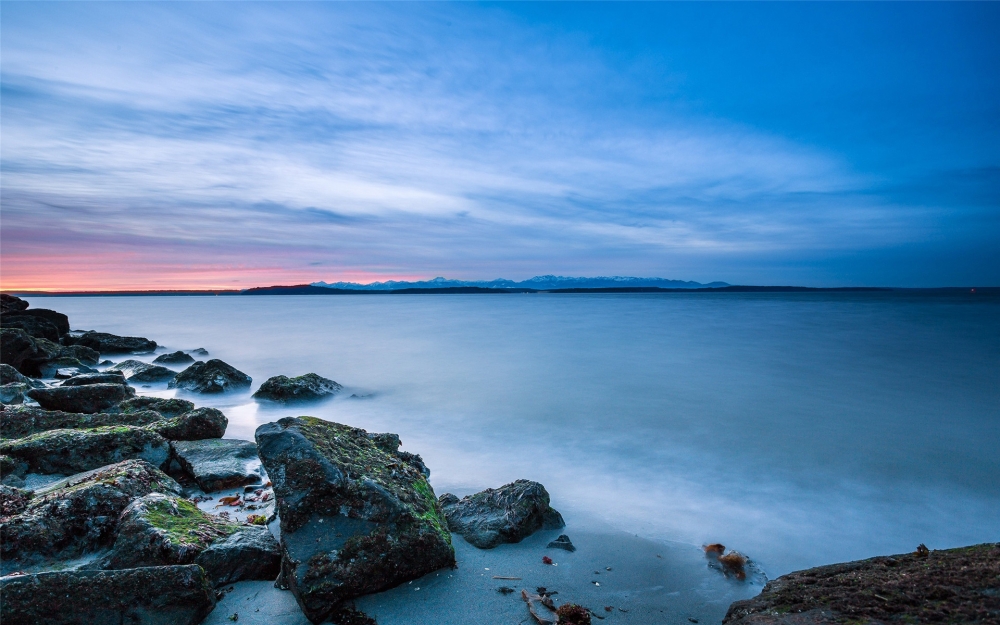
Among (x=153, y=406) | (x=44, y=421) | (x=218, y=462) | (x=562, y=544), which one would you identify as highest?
(x=44, y=421)

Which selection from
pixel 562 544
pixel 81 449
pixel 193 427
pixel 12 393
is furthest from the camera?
pixel 12 393

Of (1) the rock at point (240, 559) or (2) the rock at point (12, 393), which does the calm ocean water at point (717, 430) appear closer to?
(1) the rock at point (240, 559)

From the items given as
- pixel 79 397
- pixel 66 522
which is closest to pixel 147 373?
pixel 79 397

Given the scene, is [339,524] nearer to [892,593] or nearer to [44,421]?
[892,593]

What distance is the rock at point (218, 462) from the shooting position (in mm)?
5969

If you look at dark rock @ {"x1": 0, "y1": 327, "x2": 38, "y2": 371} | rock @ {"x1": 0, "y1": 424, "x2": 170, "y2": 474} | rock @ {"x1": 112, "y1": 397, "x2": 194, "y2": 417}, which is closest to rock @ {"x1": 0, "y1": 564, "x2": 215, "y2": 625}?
rock @ {"x1": 0, "y1": 424, "x2": 170, "y2": 474}

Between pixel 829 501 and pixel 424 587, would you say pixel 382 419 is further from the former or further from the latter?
pixel 829 501

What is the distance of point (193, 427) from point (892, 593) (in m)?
7.82

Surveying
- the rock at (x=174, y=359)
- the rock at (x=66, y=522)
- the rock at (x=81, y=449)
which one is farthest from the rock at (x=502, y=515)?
the rock at (x=174, y=359)

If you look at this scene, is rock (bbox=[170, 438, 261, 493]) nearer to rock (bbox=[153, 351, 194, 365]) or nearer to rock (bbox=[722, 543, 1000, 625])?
rock (bbox=[722, 543, 1000, 625])

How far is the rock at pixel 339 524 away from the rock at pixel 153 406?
5527 mm

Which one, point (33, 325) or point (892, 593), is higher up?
point (892, 593)

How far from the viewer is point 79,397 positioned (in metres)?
8.54

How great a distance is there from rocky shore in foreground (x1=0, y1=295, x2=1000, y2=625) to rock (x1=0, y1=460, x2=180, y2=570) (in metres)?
0.01
